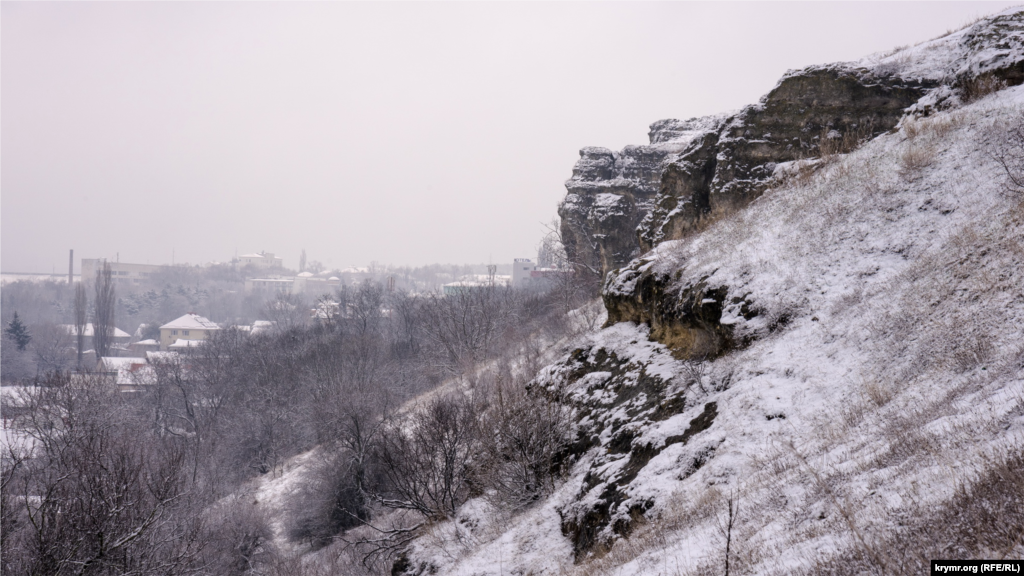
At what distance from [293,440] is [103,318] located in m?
51.0

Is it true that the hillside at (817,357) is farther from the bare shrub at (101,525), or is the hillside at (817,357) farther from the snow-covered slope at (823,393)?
the bare shrub at (101,525)

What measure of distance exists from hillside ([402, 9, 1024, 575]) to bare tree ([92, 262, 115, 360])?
241 ft

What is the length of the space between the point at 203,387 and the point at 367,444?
29.0 m

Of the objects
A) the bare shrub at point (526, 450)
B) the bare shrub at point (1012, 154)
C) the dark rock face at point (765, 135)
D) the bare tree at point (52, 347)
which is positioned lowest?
the bare tree at point (52, 347)

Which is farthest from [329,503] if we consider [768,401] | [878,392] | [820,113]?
[820,113]

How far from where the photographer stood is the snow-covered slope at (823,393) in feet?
11.9

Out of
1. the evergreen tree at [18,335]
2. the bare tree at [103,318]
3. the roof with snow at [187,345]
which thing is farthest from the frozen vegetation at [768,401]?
the evergreen tree at [18,335]

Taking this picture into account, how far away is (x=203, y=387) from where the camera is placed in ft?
149

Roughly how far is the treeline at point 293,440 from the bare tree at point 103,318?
22.5 meters

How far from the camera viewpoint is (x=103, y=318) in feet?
224

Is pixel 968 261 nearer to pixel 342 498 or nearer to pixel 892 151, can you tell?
pixel 892 151

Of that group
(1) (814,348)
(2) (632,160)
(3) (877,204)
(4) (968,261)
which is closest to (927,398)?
(1) (814,348)

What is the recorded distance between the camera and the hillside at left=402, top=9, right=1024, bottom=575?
143 inches

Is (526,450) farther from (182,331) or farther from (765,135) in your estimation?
(182,331)
